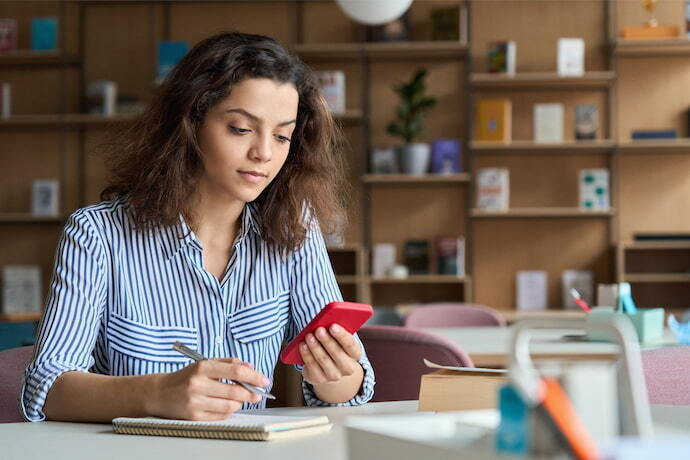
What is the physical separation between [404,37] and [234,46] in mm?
4044

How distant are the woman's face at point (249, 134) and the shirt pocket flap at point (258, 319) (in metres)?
0.21

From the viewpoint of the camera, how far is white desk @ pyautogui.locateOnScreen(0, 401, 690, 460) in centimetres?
110

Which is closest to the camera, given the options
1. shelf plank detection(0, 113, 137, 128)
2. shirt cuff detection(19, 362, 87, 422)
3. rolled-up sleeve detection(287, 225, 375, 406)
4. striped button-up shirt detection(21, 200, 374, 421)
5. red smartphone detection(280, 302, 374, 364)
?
red smartphone detection(280, 302, 374, 364)

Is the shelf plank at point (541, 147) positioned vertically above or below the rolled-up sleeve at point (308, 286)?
above

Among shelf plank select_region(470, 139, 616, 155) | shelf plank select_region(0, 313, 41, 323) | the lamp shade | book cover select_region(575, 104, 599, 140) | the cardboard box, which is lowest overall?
shelf plank select_region(0, 313, 41, 323)

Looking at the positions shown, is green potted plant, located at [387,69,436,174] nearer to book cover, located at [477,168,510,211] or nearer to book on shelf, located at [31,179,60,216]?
book cover, located at [477,168,510,211]

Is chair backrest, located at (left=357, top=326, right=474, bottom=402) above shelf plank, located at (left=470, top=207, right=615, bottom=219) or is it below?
below

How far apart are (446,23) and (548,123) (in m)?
0.86

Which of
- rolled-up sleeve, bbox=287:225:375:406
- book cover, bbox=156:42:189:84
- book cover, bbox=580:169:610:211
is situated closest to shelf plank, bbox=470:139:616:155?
book cover, bbox=580:169:610:211

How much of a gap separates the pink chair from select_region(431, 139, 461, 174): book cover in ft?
13.3

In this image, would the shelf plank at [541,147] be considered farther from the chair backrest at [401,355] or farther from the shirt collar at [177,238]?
the shirt collar at [177,238]

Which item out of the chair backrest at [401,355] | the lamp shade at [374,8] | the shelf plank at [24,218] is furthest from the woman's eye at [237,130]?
the shelf plank at [24,218]

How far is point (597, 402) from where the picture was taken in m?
0.67

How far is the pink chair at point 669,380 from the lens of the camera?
159 centimetres
